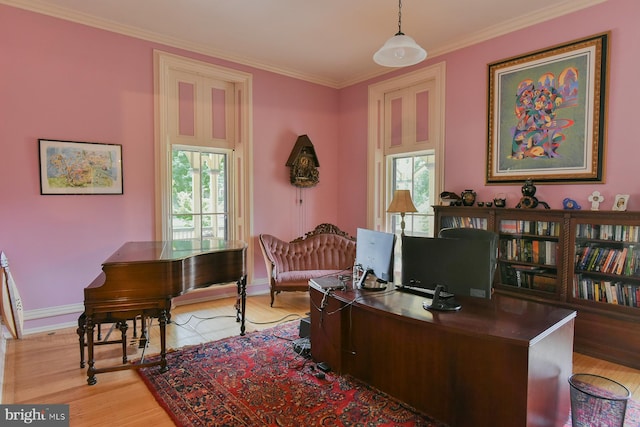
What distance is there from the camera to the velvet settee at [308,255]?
4.80 m

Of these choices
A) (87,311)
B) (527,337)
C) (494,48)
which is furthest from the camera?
(494,48)

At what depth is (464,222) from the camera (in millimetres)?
4230

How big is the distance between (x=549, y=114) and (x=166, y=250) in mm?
4041

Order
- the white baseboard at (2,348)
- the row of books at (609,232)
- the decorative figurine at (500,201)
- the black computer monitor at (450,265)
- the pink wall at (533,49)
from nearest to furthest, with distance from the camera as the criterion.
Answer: the black computer monitor at (450,265) < the white baseboard at (2,348) < the row of books at (609,232) < the pink wall at (533,49) < the decorative figurine at (500,201)

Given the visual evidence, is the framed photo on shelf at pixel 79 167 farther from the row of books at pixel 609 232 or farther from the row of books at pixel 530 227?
the row of books at pixel 609 232

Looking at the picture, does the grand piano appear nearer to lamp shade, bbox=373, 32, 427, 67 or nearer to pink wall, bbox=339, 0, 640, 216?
lamp shade, bbox=373, 32, 427, 67

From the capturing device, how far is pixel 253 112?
5.21 metres

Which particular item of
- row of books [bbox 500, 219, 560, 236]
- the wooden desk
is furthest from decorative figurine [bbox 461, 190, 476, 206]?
the wooden desk

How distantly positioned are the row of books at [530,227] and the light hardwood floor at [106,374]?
1170mm

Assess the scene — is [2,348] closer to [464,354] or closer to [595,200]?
[464,354]

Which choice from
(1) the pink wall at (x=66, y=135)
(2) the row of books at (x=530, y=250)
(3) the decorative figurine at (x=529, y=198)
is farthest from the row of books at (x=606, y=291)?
(1) the pink wall at (x=66, y=135)

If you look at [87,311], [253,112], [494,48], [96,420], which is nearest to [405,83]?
[494,48]

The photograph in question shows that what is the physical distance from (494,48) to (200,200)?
412 centimetres

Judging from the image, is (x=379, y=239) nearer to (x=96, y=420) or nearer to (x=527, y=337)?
(x=527, y=337)
